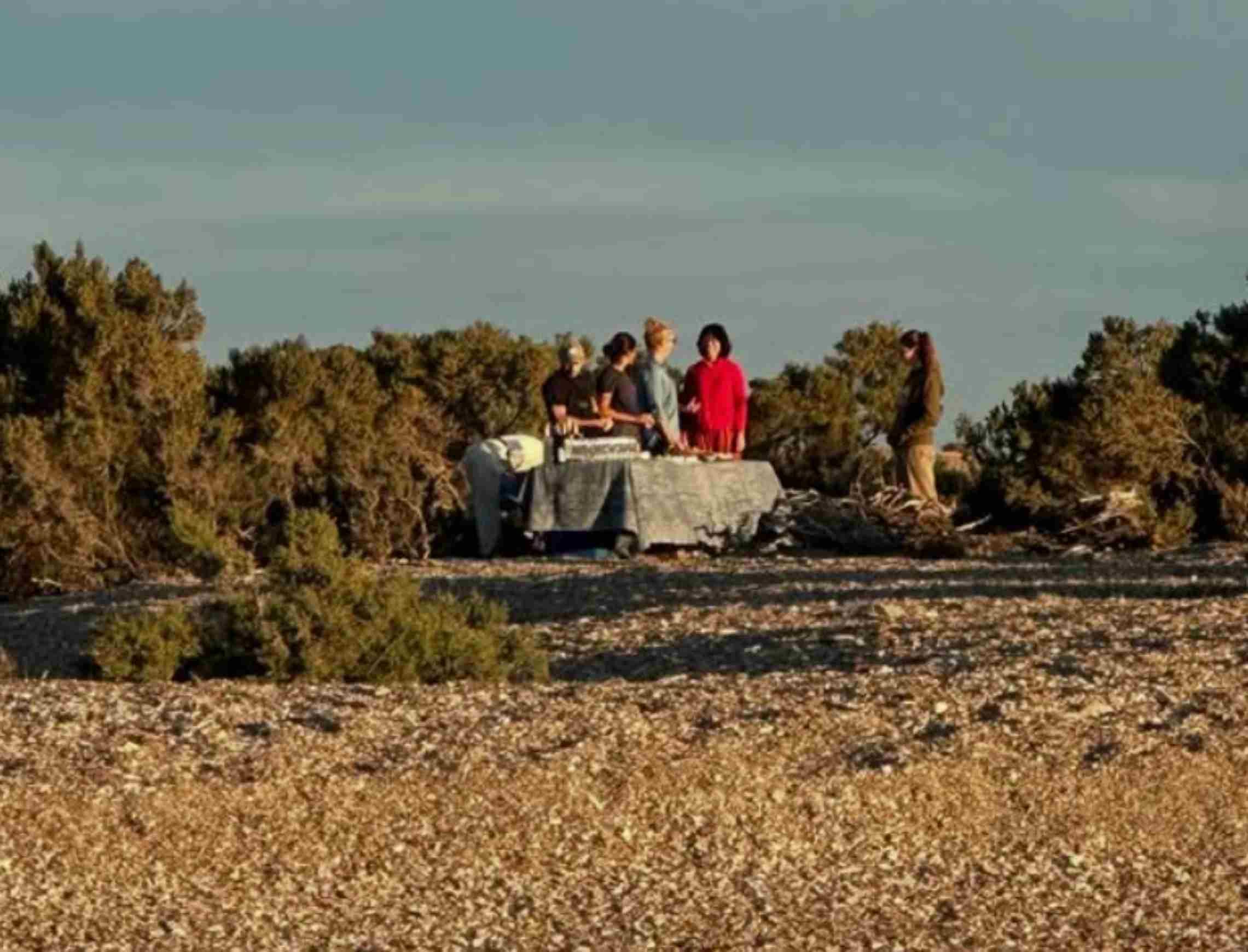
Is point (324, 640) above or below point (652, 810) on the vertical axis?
above

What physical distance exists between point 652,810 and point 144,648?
396cm

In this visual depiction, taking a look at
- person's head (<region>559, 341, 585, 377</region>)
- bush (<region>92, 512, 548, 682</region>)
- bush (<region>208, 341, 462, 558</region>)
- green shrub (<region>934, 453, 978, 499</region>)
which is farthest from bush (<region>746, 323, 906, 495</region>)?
bush (<region>92, 512, 548, 682</region>)

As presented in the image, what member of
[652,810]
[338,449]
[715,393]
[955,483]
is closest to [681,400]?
[715,393]

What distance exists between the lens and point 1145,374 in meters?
27.7

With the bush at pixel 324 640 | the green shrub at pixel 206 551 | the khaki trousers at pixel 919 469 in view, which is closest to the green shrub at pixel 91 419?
the green shrub at pixel 206 551

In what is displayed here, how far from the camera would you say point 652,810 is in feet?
31.2

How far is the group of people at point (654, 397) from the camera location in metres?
21.6

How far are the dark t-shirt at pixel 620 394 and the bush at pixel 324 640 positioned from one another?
8017mm

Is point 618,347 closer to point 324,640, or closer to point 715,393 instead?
point 715,393

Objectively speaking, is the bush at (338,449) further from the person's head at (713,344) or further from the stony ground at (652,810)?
the stony ground at (652,810)

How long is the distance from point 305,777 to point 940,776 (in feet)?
6.84

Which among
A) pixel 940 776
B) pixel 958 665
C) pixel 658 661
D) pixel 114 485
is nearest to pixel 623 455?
pixel 114 485

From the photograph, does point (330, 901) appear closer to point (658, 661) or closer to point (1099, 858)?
point (1099, 858)

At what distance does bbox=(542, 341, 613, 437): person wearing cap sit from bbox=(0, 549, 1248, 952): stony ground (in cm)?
914
